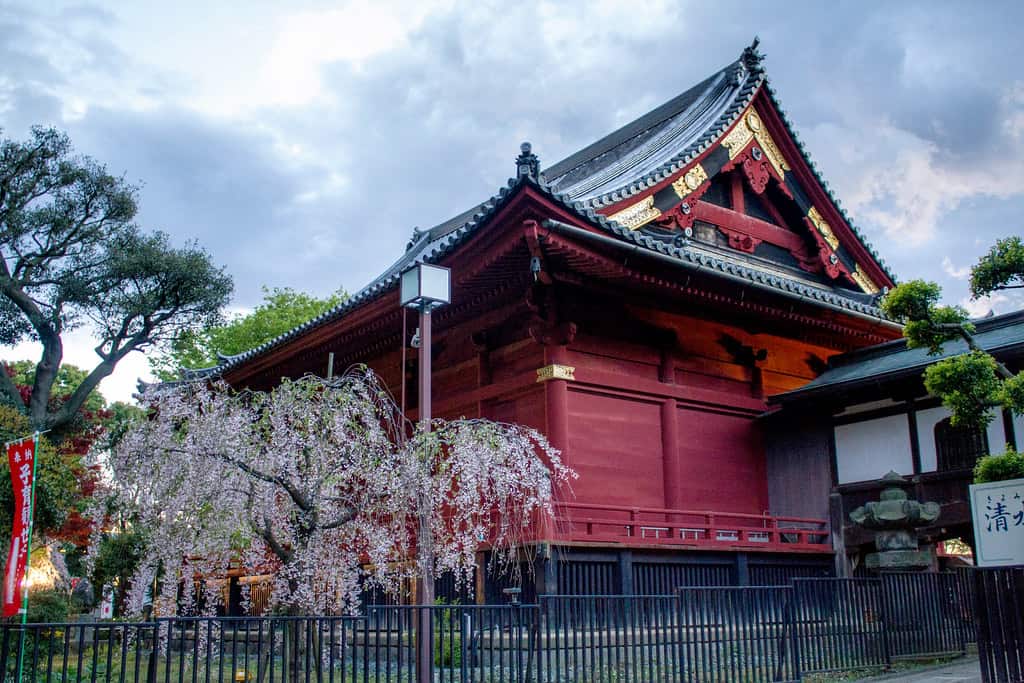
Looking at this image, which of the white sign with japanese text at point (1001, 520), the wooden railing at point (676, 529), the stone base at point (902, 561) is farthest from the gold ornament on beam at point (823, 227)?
the white sign with japanese text at point (1001, 520)

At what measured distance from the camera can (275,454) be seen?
11.0 metres

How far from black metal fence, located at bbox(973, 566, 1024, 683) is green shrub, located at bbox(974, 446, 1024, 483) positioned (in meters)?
2.78

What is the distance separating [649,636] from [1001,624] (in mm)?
3516

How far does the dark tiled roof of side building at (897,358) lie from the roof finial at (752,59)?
6.44m

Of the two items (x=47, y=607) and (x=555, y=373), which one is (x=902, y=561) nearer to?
(x=555, y=373)

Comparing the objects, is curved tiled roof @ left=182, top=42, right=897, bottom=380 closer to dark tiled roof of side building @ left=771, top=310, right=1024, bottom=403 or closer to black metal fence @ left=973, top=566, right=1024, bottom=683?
dark tiled roof of side building @ left=771, top=310, right=1024, bottom=403

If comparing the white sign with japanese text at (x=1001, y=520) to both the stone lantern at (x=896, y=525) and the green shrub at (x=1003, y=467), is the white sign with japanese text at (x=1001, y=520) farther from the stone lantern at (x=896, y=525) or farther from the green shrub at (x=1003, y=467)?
the stone lantern at (x=896, y=525)

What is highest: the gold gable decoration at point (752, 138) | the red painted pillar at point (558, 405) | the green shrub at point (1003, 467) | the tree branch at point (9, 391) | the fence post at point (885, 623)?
the gold gable decoration at point (752, 138)

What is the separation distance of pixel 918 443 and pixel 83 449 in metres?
25.7

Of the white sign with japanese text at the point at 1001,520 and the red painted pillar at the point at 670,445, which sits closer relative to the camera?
the white sign with japanese text at the point at 1001,520

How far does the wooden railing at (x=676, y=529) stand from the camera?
1453 cm

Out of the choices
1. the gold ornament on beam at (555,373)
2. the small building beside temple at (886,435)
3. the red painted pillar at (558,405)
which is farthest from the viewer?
the small building beside temple at (886,435)

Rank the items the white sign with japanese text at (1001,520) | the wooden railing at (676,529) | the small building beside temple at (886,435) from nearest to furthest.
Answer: the white sign with japanese text at (1001,520) → the wooden railing at (676,529) → the small building beside temple at (886,435)

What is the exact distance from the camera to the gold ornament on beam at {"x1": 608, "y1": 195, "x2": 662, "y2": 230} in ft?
58.4
